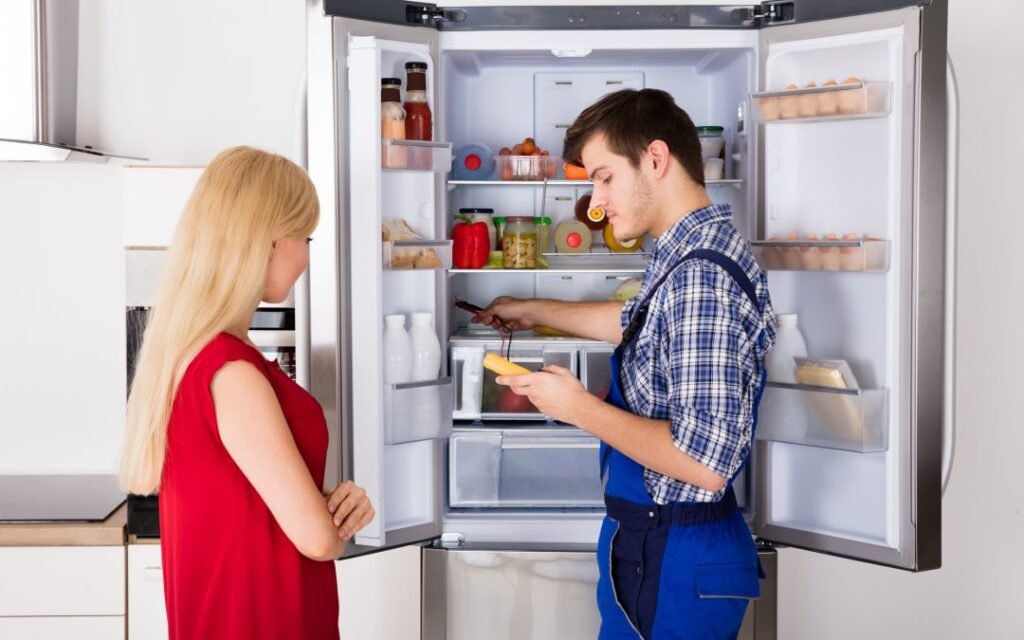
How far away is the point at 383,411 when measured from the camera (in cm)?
225

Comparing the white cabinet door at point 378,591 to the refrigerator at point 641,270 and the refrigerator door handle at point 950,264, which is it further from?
the refrigerator door handle at point 950,264


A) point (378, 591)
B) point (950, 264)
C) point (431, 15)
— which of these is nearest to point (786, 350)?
point (950, 264)

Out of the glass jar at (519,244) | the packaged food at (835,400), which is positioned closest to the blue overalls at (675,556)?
the packaged food at (835,400)

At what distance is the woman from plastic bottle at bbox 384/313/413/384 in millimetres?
826

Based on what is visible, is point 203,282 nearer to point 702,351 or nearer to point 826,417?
point 702,351

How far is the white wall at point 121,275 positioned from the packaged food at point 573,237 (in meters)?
0.89

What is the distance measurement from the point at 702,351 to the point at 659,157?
399 mm

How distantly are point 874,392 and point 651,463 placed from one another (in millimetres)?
735

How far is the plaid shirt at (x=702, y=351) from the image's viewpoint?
167cm

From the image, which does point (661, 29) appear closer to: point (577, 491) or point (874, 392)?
point (874, 392)

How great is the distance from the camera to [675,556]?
1.82m

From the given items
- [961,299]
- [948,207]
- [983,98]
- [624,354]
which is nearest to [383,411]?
[624,354]

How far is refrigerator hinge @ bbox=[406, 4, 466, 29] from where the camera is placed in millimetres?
2293

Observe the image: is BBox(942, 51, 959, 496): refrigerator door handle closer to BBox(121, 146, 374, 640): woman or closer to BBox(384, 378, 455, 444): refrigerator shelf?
BBox(384, 378, 455, 444): refrigerator shelf
